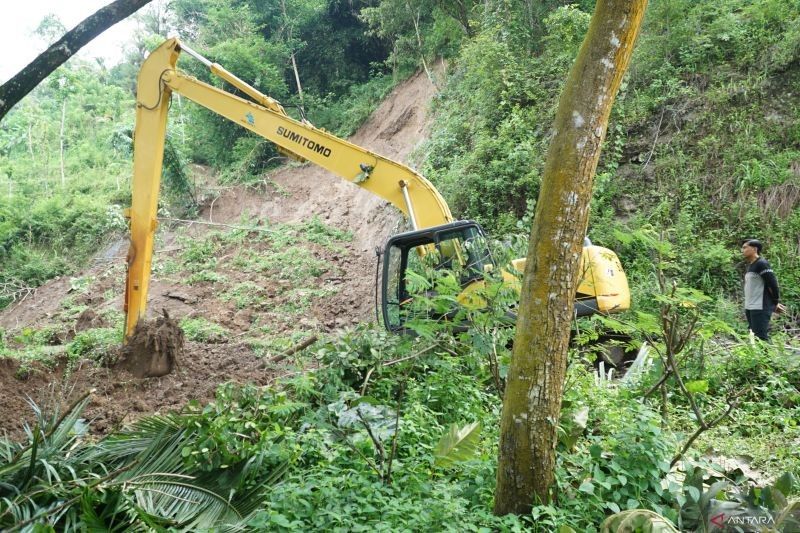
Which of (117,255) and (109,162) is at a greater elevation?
(109,162)

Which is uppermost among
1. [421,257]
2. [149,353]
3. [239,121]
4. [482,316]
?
[239,121]

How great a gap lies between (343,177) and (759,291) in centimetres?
506

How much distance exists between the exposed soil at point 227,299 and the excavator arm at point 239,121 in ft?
3.71

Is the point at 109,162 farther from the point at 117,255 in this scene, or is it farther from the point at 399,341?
the point at 399,341

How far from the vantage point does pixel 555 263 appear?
328cm

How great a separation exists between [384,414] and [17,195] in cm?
2155

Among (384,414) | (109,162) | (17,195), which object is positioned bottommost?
(384,414)

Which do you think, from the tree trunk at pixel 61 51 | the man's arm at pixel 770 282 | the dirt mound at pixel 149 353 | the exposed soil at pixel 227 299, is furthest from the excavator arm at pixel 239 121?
the tree trunk at pixel 61 51

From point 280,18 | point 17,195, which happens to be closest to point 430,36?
point 280,18

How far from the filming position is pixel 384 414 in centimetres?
462

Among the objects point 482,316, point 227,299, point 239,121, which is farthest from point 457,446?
point 227,299

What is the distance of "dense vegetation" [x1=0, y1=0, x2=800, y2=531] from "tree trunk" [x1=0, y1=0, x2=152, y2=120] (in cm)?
205

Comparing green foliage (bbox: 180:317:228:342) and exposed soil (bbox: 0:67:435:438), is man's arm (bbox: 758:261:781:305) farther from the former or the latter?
green foliage (bbox: 180:317:228:342)

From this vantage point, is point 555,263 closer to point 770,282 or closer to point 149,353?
point 770,282
